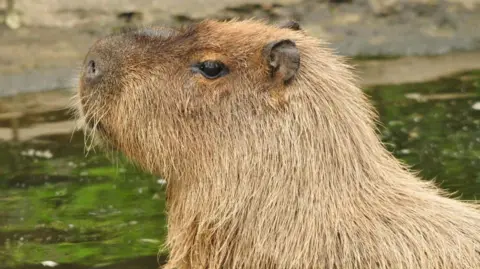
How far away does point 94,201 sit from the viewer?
6426mm

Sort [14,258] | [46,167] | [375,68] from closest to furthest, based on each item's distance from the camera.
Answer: [14,258]
[46,167]
[375,68]

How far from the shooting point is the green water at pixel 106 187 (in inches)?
221

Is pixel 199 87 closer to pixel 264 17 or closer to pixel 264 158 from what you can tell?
pixel 264 158

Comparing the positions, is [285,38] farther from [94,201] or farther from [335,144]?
[94,201]

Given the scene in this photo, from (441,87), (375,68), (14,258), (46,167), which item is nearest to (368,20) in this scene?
(375,68)

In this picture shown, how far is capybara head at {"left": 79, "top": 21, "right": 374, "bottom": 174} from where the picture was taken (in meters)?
3.96

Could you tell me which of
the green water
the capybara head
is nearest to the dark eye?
the capybara head

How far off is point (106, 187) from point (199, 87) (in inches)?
107

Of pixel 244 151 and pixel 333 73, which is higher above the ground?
pixel 333 73

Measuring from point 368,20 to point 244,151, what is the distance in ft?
20.5

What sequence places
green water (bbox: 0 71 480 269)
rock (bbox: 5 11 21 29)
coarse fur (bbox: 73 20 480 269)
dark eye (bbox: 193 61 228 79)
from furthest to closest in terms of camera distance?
1. rock (bbox: 5 11 21 29)
2. green water (bbox: 0 71 480 269)
3. dark eye (bbox: 193 61 228 79)
4. coarse fur (bbox: 73 20 480 269)

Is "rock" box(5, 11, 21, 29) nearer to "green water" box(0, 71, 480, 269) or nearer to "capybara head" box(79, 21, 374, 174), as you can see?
"green water" box(0, 71, 480, 269)

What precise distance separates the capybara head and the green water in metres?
1.43

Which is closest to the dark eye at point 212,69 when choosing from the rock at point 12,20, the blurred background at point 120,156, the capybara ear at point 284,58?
the capybara ear at point 284,58
